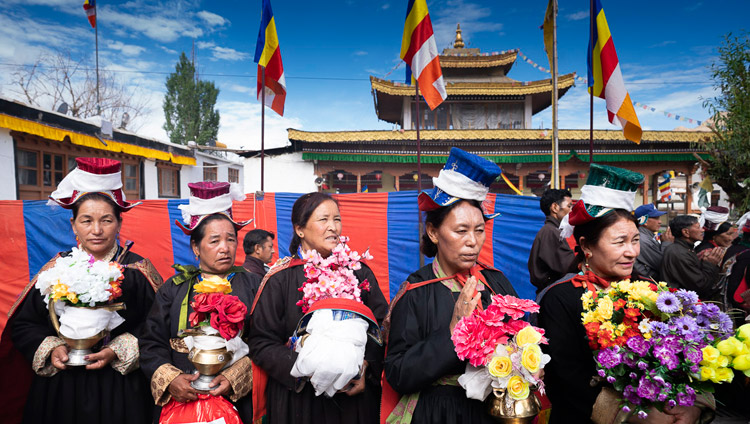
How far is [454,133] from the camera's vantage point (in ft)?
53.4

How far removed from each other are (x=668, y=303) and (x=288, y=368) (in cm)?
171

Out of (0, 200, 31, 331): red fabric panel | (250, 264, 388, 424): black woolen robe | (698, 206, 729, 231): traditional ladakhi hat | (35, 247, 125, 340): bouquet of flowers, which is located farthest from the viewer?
(0, 200, 31, 331): red fabric panel

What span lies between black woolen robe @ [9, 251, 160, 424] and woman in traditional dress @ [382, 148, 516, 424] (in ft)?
5.67

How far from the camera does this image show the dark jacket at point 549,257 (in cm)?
371

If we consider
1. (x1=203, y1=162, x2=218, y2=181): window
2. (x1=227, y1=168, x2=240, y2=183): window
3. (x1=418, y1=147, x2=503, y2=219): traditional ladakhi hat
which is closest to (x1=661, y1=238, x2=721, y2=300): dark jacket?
(x1=418, y1=147, x2=503, y2=219): traditional ladakhi hat

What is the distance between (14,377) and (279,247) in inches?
141

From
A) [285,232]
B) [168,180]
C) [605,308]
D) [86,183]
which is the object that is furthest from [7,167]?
[605,308]

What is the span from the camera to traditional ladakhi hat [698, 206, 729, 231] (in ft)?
17.3

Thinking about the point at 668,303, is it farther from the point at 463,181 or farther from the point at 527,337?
the point at 463,181

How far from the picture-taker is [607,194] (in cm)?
193

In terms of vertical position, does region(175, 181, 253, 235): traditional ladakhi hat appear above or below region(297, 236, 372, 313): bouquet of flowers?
above

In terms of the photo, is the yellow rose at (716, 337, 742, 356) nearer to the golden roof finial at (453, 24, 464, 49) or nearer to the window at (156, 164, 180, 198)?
the window at (156, 164, 180, 198)

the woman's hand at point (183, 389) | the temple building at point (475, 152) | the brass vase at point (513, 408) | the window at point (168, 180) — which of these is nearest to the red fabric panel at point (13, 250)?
the woman's hand at point (183, 389)

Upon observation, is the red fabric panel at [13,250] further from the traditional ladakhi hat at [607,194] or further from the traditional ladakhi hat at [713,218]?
the traditional ladakhi hat at [713,218]
